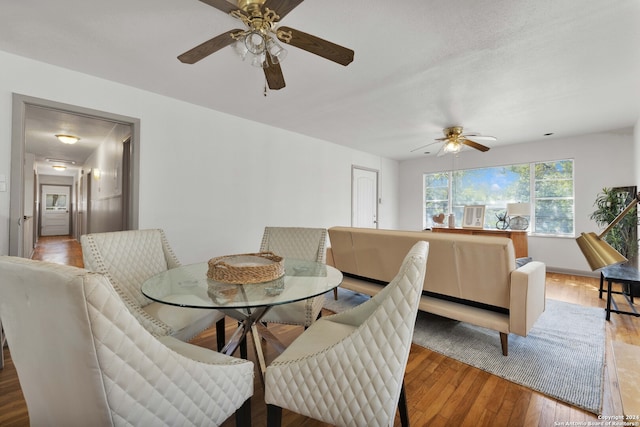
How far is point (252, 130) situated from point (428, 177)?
442 cm

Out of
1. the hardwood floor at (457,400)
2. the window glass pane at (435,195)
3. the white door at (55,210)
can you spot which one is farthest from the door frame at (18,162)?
the white door at (55,210)

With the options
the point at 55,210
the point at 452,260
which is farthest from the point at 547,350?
the point at 55,210

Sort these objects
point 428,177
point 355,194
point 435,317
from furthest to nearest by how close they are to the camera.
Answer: point 428,177
point 355,194
point 435,317

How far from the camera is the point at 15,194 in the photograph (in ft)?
7.42

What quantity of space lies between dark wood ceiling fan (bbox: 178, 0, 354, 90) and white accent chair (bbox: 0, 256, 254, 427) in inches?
50.9

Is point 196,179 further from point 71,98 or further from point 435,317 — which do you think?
point 435,317

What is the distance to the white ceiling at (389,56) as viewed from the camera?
1.71 meters

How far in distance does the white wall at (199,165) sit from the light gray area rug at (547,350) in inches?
71.1

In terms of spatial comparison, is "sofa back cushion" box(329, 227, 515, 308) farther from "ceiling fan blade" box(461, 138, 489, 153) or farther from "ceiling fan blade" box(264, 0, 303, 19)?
"ceiling fan blade" box(461, 138, 489, 153)

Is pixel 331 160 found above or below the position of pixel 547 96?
below

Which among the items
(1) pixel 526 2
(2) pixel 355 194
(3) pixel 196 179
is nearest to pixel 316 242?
(3) pixel 196 179

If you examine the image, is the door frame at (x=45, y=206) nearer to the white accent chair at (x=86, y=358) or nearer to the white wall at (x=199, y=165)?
the white wall at (x=199, y=165)

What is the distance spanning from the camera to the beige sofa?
1946 mm

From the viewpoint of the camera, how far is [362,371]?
1006 millimetres
